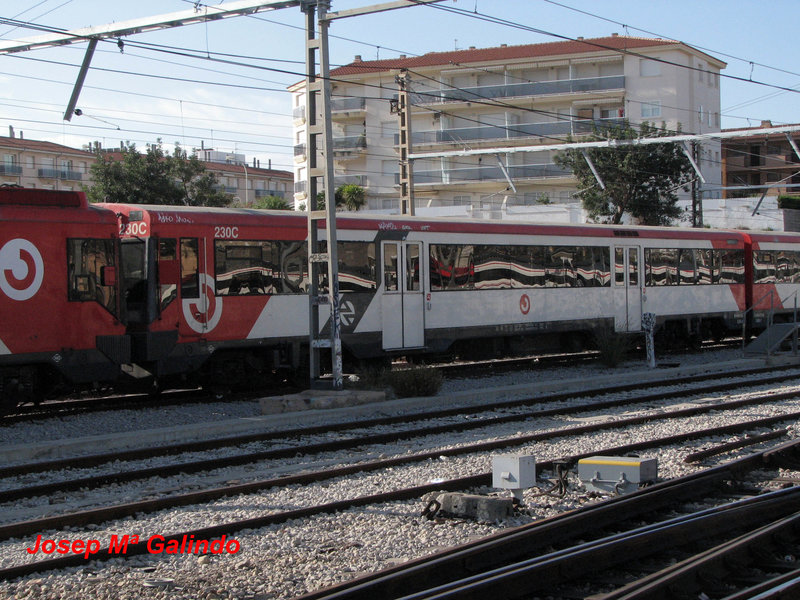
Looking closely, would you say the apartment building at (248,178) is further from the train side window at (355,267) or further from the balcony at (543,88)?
the train side window at (355,267)

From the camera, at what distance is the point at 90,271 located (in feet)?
44.3

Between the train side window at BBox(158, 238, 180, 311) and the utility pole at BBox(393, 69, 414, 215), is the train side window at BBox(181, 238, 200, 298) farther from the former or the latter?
the utility pole at BBox(393, 69, 414, 215)

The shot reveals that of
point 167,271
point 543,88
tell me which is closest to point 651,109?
point 543,88

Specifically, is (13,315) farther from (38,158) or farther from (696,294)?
(38,158)

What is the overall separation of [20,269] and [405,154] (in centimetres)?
1613

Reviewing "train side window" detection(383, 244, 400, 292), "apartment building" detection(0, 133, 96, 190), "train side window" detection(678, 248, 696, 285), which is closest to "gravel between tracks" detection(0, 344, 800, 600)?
"train side window" detection(383, 244, 400, 292)

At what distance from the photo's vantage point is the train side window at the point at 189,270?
14320 mm

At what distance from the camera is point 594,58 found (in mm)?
55844

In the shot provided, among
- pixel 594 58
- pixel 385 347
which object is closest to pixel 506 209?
pixel 594 58

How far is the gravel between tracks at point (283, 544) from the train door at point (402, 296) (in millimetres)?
7402

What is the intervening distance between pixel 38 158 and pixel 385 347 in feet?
202

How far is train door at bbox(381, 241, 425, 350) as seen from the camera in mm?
16969

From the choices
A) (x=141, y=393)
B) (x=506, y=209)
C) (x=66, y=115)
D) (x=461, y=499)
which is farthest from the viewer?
(x=506, y=209)

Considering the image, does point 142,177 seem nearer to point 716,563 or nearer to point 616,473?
point 616,473
